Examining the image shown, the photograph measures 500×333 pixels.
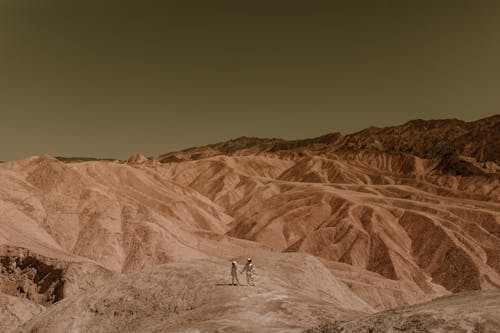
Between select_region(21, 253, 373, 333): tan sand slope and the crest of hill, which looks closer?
select_region(21, 253, 373, 333): tan sand slope

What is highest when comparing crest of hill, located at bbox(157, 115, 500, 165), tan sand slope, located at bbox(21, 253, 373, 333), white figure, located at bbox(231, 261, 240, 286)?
crest of hill, located at bbox(157, 115, 500, 165)

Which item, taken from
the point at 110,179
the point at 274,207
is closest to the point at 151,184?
the point at 110,179

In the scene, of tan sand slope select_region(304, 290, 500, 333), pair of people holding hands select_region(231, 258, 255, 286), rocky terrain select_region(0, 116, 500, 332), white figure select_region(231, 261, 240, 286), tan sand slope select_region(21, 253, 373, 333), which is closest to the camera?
tan sand slope select_region(304, 290, 500, 333)

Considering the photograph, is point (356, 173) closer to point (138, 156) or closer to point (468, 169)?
point (468, 169)

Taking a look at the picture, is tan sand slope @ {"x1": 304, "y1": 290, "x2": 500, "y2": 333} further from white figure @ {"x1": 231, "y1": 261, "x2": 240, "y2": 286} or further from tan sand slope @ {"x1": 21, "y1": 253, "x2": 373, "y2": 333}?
white figure @ {"x1": 231, "y1": 261, "x2": 240, "y2": 286}

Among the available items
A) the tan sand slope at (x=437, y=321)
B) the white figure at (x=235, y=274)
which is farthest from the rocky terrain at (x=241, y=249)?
the white figure at (x=235, y=274)

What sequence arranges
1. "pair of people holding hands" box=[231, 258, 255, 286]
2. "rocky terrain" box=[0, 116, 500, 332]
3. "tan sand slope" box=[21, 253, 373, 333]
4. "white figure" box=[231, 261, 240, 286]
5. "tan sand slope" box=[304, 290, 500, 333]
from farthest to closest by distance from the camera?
"white figure" box=[231, 261, 240, 286], "pair of people holding hands" box=[231, 258, 255, 286], "rocky terrain" box=[0, 116, 500, 332], "tan sand slope" box=[21, 253, 373, 333], "tan sand slope" box=[304, 290, 500, 333]

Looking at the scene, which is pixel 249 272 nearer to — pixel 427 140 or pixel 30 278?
pixel 30 278

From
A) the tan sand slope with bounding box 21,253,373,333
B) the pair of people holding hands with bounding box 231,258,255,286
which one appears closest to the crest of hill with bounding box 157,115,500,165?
the tan sand slope with bounding box 21,253,373,333

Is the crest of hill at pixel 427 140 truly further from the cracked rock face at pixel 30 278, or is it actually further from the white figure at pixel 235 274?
the white figure at pixel 235 274
